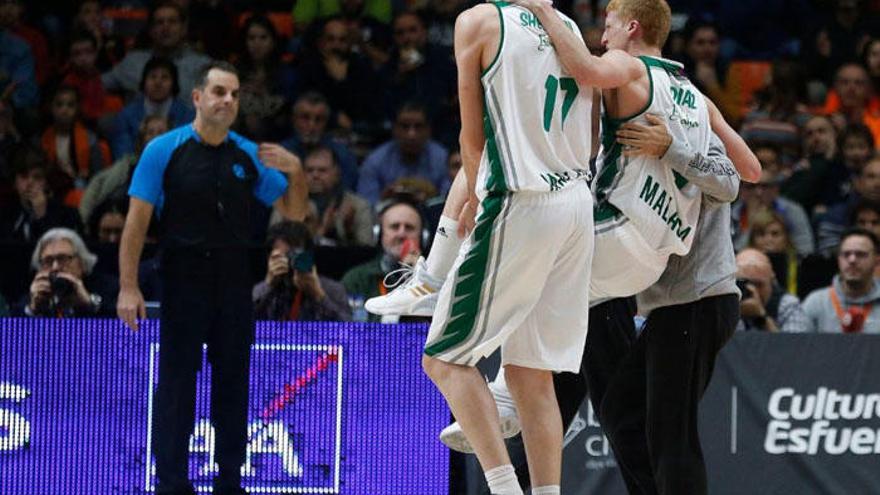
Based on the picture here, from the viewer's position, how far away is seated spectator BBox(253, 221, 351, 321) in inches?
364

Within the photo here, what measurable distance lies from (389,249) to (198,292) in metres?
2.52

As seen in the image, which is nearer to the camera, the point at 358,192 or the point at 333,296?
the point at 333,296

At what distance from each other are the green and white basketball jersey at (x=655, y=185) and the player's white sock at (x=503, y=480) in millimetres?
1038

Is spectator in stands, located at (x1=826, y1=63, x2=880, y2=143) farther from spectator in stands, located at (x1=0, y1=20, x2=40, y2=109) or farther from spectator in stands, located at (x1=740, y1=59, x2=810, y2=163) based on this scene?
spectator in stands, located at (x1=0, y1=20, x2=40, y2=109)

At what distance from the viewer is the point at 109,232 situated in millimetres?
11453

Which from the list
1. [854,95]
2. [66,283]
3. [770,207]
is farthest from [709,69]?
[66,283]

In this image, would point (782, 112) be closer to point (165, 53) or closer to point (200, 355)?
point (165, 53)

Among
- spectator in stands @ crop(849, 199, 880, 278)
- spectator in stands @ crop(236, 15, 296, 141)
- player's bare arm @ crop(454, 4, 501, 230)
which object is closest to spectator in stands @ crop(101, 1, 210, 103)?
spectator in stands @ crop(236, 15, 296, 141)

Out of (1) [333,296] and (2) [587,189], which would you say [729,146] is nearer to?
(2) [587,189]

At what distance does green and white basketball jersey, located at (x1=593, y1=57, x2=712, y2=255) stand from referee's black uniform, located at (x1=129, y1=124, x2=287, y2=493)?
225 centimetres

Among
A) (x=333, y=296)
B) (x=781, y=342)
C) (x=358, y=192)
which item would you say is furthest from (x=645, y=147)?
(x=358, y=192)

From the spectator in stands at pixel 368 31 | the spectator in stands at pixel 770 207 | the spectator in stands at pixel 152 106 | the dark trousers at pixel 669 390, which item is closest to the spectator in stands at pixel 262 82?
the spectator in stands at pixel 152 106

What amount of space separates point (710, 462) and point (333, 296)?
240 cm

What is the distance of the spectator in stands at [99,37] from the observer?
578 inches
